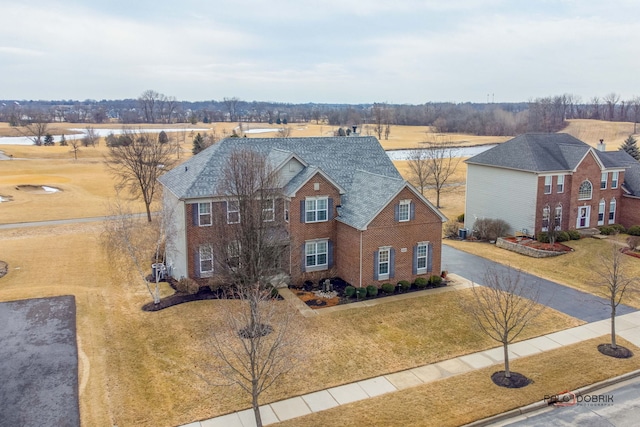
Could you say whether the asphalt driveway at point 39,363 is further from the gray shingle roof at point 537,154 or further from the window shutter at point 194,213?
the gray shingle roof at point 537,154

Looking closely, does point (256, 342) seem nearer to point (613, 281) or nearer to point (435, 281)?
point (435, 281)

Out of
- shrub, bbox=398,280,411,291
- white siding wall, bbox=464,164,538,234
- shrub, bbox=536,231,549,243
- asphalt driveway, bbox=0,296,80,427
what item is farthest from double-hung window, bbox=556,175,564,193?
asphalt driveway, bbox=0,296,80,427

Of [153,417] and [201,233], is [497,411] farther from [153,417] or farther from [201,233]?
[201,233]

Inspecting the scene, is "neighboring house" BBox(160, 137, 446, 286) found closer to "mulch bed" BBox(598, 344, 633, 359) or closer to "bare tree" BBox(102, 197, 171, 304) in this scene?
"bare tree" BBox(102, 197, 171, 304)

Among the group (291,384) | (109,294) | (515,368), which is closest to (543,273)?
(515,368)

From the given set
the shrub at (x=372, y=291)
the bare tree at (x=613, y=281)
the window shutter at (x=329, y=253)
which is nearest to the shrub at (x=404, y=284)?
the shrub at (x=372, y=291)

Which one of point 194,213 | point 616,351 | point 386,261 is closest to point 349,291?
point 386,261
